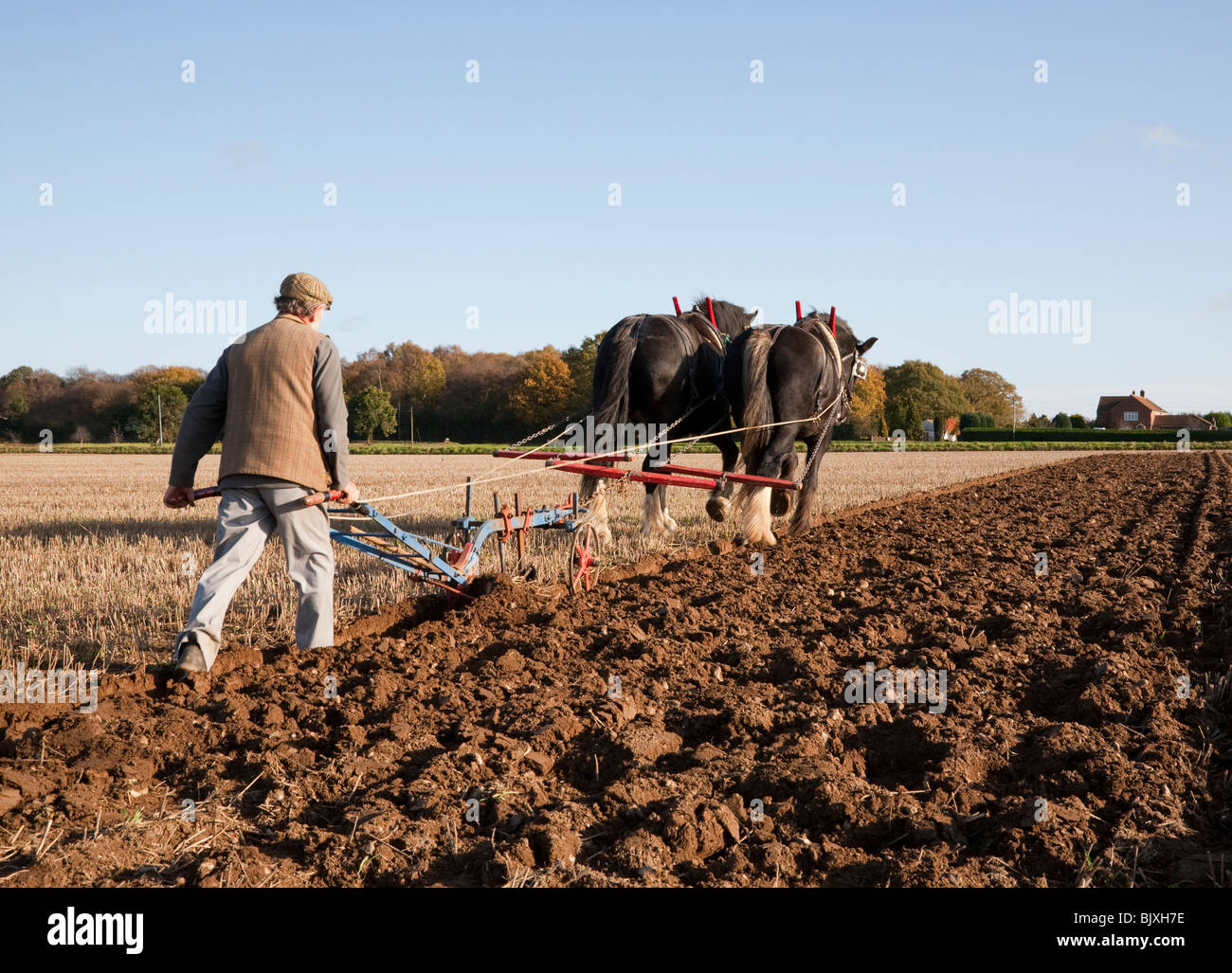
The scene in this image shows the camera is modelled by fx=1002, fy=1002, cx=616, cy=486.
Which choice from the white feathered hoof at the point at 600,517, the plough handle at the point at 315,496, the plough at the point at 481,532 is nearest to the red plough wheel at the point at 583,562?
the plough at the point at 481,532

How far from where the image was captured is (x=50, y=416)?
58281mm

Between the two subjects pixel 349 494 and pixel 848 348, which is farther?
pixel 848 348

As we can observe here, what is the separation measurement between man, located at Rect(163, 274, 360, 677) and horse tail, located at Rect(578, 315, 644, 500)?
12.9 ft

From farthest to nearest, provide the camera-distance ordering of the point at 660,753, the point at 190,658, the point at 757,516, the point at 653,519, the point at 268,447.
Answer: the point at 653,519, the point at 757,516, the point at 268,447, the point at 190,658, the point at 660,753

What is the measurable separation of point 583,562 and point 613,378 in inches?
86.4

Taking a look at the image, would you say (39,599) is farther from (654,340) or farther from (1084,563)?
(1084,563)

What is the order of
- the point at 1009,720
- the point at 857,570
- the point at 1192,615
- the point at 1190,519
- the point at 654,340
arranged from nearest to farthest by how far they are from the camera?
the point at 1009,720
the point at 1192,615
the point at 857,570
the point at 654,340
the point at 1190,519

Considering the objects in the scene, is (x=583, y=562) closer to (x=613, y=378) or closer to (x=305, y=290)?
(x=613, y=378)

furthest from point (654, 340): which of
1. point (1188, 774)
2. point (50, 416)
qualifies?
point (50, 416)

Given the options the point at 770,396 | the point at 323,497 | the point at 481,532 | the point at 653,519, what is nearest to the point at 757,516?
the point at 770,396

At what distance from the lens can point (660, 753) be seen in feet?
12.4

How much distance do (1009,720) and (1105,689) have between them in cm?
59

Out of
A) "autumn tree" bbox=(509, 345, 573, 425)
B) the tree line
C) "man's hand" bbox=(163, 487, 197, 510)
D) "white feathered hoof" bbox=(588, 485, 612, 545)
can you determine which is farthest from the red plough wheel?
"autumn tree" bbox=(509, 345, 573, 425)
